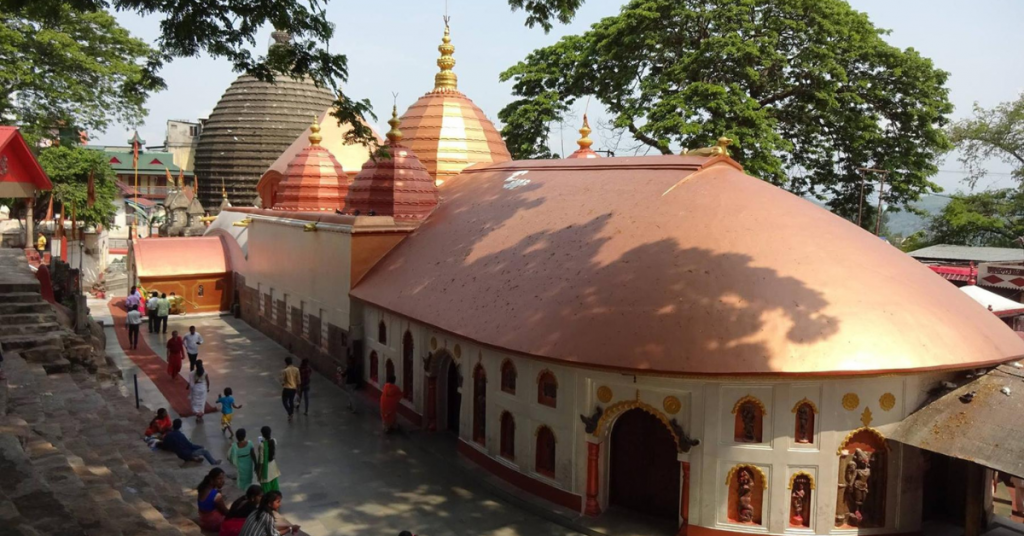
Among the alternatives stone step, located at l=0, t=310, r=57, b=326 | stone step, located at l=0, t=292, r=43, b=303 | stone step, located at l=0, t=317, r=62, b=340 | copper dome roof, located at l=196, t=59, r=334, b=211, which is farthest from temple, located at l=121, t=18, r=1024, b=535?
copper dome roof, located at l=196, t=59, r=334, b=211

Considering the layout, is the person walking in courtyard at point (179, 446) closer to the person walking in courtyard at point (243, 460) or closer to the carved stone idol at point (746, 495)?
the person walking in courtyard at point (243, 460)

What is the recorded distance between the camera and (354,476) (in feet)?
42.0

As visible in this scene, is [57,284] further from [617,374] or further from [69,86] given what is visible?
[617,374]

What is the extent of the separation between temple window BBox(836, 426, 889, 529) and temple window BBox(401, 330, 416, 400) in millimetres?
8373

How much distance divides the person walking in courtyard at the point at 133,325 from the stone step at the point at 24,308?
20.1ft

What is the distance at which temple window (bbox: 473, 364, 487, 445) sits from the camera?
1332cm

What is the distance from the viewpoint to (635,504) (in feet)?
37.2

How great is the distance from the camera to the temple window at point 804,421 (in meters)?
10.3

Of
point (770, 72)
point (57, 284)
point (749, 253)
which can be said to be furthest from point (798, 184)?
point (57, 284)

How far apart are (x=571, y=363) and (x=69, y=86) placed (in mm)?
22161

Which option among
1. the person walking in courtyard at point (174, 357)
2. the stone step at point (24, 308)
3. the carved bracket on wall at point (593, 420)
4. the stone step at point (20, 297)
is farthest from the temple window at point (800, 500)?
the stone step at point (20, 297)

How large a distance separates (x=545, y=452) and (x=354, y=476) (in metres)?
3.24

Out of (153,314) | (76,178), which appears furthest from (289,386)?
(76,178)

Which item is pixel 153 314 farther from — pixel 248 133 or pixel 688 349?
pixel 688 349
